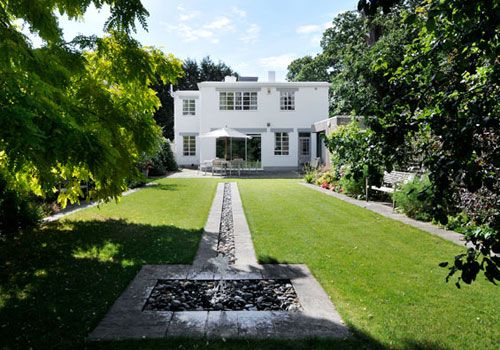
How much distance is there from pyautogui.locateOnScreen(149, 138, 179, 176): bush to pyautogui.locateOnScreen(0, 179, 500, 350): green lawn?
13.0 metres

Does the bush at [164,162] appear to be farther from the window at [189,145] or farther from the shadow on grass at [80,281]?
the shadow on grass at [80,281]

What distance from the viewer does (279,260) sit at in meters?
5.26

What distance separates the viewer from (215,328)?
3.21m

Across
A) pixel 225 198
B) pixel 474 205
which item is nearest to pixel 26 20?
pixel 474 205

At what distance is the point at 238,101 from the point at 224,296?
75.2 ft

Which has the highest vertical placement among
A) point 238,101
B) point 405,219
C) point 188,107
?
point 238,101

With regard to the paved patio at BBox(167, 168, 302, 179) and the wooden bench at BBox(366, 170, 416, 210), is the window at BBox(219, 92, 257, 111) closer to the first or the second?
the paved patio at BBox(167, 168, 302, 179)

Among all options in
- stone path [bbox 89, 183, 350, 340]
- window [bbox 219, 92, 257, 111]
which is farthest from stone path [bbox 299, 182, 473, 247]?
window [bbox 219, 92, 257, 111]

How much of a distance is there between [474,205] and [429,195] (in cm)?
574

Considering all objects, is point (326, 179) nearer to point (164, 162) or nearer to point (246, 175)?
point (246, 175)

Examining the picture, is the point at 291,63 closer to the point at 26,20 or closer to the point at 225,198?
the point at 225,198

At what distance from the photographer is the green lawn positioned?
3090 millimetres

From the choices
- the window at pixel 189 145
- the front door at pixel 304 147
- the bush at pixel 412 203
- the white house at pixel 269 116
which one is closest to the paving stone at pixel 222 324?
the bush at pixel 412 203

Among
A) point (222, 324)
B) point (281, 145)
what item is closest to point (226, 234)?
point (222, 324)
